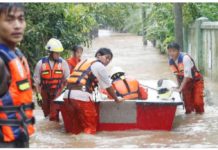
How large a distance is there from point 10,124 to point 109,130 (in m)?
4.59

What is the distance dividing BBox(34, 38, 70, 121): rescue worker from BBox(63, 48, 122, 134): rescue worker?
4.31 feet

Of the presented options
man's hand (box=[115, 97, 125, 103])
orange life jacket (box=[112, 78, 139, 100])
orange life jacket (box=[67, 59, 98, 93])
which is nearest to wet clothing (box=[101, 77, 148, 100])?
orange life jacket (box=[112, 78, 139, 100])

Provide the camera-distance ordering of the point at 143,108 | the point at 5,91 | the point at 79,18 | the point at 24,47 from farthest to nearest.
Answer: the point at 79,18 < the point at 24,47 < the point at 143,108 < the point at 5,91

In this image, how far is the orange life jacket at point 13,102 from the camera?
342 cm

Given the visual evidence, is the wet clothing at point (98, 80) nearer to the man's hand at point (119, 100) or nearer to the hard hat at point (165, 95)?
the man's hand at point (119, 100)

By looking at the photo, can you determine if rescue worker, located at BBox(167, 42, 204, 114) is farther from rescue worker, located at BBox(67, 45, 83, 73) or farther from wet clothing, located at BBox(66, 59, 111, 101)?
wet clothing, located at BBox(66, 59, 111, 101)

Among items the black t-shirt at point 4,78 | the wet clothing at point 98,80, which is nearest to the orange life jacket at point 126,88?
the wet clothing at point 98,80

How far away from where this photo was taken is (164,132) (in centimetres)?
793

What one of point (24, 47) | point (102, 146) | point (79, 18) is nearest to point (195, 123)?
point (102, 146)

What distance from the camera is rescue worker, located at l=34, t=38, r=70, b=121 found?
8.74 m

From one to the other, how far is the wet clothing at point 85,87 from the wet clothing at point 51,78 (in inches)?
51.1

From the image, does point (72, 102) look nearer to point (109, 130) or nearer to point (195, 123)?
point (109, 130)

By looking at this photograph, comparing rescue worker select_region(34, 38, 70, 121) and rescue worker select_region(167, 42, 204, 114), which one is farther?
rescue worker select_region(167, 42, 204, 114)

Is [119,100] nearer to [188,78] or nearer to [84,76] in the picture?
[84,76]
